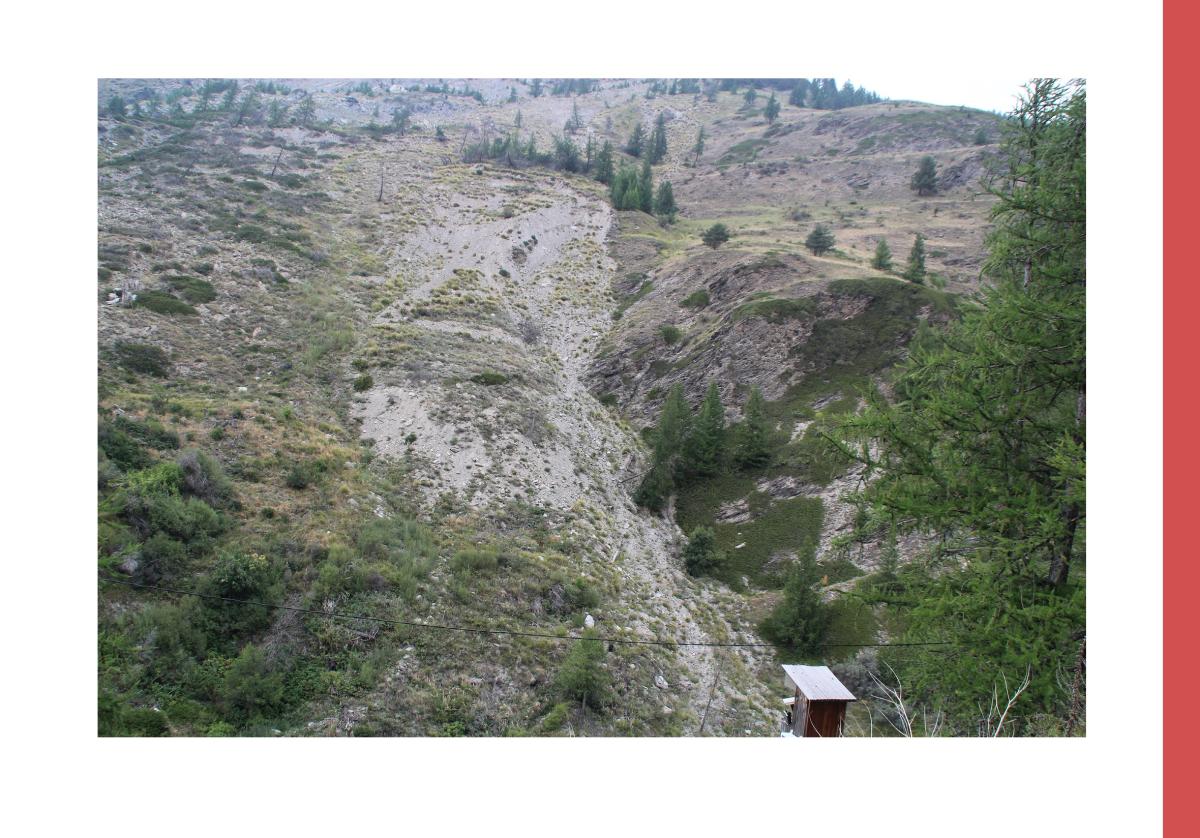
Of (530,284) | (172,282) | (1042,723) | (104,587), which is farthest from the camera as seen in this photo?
(530,284)

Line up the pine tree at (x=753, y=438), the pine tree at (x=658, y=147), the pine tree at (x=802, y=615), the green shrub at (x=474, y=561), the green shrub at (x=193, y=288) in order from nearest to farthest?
1. the green shrub at (x=474, y=561)
2. the pine tree at (x=802, y=615)
3. the green shrub at (x=193, y=288)
4. the pine tree at (x=753, y=438)
5. the pine tree at (x=658, y=147)

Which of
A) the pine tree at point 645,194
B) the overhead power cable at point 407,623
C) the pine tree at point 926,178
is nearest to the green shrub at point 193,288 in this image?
the overhead power cable at point 407,623

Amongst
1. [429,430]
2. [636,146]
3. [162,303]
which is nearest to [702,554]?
[429,430]

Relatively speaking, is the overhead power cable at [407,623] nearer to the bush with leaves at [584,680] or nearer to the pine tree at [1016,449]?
the bush with leaves at [584,680]

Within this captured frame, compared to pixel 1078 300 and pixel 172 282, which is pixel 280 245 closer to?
pixel 172 282

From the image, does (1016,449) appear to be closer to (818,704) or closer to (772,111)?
(818,704)

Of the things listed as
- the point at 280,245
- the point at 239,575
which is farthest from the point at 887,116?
the point at 239,575
